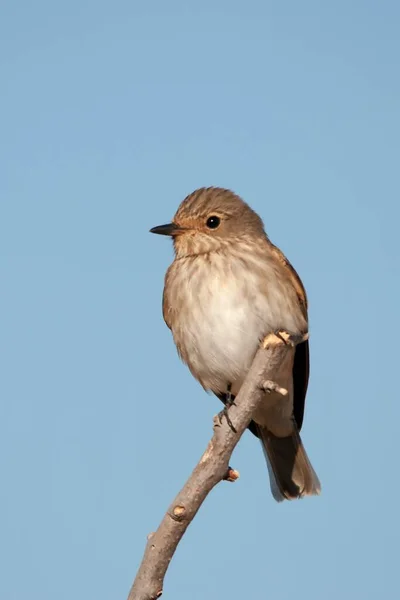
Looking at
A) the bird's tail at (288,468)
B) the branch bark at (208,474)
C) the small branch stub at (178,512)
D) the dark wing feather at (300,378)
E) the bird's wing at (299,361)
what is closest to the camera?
the branch bark at (208,474)

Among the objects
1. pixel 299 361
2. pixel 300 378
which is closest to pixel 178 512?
pixel 299 361

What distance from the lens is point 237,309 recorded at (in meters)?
7.15

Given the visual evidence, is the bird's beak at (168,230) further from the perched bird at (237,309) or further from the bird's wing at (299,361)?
the bird's wing at (299,361)

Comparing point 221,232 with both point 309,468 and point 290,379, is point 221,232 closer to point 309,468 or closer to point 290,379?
point 290,379

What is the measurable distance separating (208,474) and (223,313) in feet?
7.44

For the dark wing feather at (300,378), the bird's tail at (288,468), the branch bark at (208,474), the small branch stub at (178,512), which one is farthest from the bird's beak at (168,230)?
the small branch stub at (178,512)

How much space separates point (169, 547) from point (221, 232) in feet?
12.1

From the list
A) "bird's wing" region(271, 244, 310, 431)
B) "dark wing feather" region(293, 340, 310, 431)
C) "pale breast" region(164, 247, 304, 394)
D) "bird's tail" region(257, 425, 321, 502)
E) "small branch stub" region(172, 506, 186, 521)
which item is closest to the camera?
"small branch stub" region(172, 506, 186, 521)

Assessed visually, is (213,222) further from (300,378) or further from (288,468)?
(288,468)

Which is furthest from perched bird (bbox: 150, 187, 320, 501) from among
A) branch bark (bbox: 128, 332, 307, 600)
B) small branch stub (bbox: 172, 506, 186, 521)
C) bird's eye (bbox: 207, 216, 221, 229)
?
small branch stub (bbox: 172, 506, 186, 521)

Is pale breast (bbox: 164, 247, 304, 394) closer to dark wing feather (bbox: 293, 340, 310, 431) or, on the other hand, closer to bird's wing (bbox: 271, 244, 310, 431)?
bird's wing (bbox: 271, 244, 310, 431)

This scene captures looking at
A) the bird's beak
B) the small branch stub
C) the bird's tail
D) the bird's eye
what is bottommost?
the small branch stub

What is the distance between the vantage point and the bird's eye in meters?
8.03

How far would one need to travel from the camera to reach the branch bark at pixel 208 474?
4.63 metres
